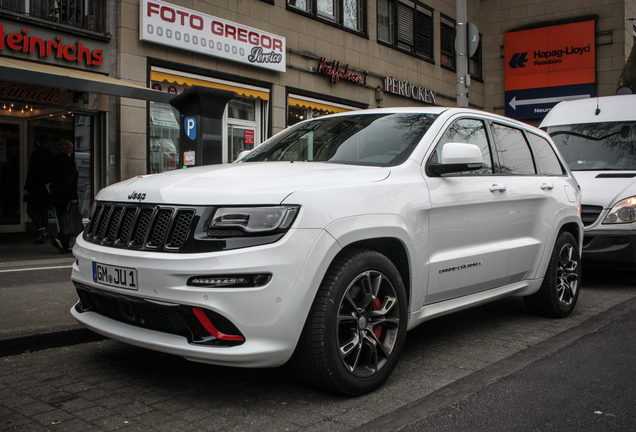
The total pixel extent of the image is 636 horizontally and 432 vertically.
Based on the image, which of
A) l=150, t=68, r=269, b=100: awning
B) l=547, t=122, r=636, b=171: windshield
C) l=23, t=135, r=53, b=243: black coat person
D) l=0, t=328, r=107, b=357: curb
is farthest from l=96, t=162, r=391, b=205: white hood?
l=150, t=68, r=269, b=100: awning

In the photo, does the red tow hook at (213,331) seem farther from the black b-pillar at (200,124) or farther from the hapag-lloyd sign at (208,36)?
the hapag-lloyd sign at (208,36)

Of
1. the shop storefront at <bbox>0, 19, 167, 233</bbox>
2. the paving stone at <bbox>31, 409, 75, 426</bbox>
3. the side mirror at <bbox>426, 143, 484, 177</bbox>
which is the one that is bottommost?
the paving stone at <bbox>31, 409, 75, 426</bbox>

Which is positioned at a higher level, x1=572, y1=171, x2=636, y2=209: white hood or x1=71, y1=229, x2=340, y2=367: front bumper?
x1=572, y1=171, x2=636, y2=209: white hood

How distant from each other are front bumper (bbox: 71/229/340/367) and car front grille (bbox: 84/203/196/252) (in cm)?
9

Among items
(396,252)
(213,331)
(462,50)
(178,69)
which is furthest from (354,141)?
(178,69)

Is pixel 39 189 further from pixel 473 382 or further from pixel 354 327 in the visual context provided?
pixel 473 382

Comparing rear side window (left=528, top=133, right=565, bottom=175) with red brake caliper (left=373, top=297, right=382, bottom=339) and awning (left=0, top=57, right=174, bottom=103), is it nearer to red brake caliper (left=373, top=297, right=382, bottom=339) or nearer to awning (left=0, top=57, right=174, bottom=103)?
red brake caliper (left=373, top=297, right=382, bottom=339)

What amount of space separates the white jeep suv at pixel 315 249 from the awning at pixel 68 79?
558cm

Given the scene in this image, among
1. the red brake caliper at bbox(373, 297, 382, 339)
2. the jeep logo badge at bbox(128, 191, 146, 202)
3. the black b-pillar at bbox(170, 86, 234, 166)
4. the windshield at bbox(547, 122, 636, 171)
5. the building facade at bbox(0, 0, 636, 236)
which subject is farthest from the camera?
the building facade at bbox(0, 0, 636, 236)

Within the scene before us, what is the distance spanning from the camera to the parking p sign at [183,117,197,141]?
767 cm

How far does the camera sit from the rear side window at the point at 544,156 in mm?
5484

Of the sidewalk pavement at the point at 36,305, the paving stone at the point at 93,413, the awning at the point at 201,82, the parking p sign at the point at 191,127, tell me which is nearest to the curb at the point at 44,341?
the sidewalk pavement at the point at 36,305

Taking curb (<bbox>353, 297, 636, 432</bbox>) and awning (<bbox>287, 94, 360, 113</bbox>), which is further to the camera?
awning (<bbox>287, 94, 360, 113</bbox>)

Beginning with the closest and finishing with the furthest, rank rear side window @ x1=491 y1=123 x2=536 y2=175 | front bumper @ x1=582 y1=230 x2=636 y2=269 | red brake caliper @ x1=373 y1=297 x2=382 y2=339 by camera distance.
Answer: red brake caliper @ x1=373 y1=297 x2=382 y2=339 → rear side window @ x1=491 y1=123 x2=536 y2=175 → front bumper @ x1=582 y1=230 x2=636 y2=269
